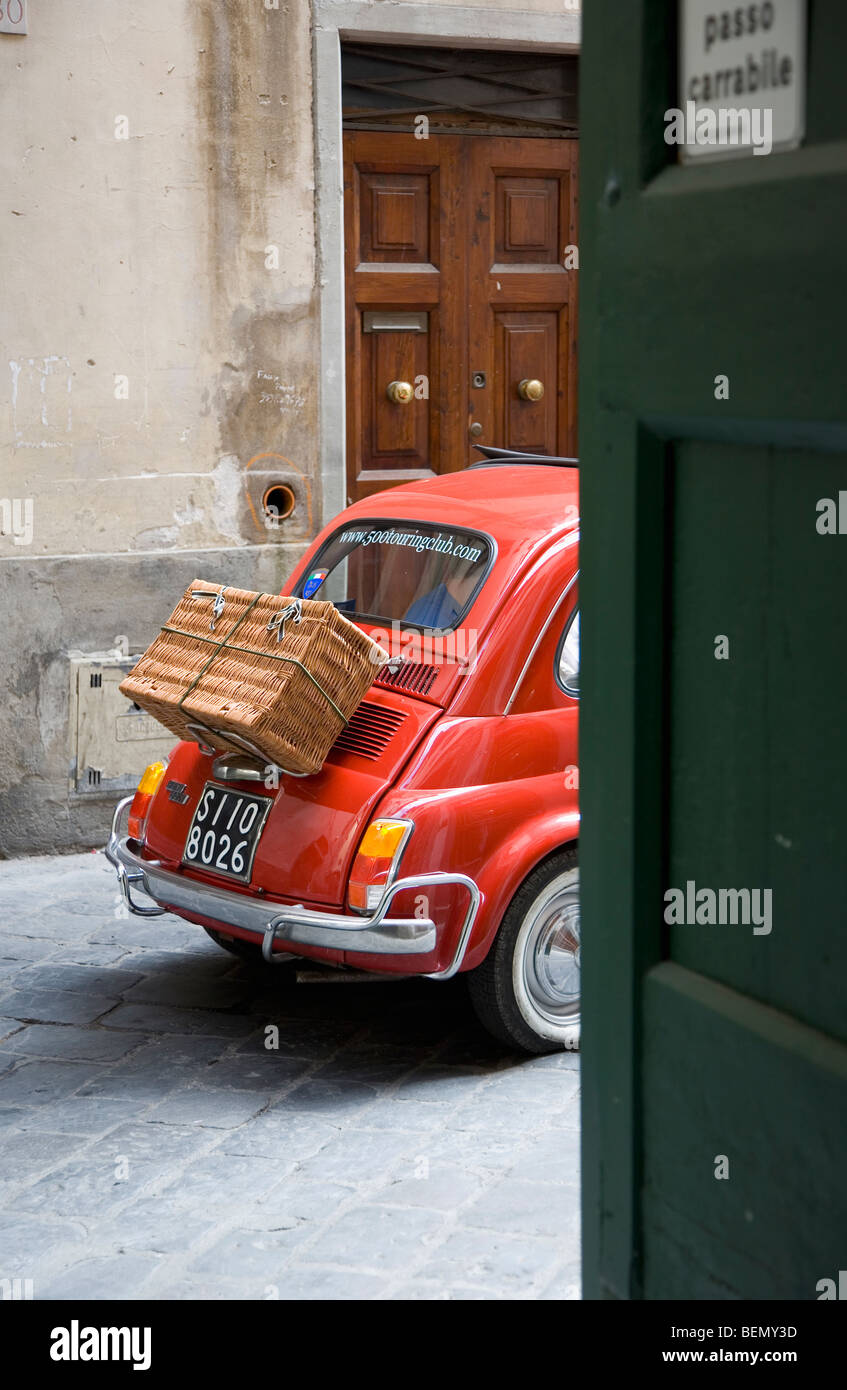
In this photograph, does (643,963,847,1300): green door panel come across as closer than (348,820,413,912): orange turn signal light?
Yes

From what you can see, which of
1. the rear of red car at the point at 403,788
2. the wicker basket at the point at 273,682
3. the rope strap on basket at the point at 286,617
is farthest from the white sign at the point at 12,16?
the rope strap on basket at the point at 286,617

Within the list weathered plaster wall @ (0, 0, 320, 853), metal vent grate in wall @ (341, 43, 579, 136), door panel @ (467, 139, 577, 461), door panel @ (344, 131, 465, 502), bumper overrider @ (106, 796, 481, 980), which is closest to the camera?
bumper overrider @ (106, 796, 481, 980)

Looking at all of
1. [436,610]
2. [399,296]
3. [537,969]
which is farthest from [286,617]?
[399,296]

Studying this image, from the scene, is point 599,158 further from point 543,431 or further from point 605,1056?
point 543,431

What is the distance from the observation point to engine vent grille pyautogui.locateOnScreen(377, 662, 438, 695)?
520cm

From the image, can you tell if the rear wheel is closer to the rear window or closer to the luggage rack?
the rear window

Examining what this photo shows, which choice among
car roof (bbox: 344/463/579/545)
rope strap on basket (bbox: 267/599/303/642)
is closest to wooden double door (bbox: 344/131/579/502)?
car roof (bbox: 344/463/579/545)

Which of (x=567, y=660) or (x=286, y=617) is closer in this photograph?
(x=286, y=617)

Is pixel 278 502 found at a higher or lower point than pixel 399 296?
lower

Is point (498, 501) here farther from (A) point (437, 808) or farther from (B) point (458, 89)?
(B) point (458, 89)

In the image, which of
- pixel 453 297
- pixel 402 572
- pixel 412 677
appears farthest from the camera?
pixel 453 297

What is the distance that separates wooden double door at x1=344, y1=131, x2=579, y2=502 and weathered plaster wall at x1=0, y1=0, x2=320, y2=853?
57 centimetres

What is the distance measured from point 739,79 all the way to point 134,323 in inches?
252

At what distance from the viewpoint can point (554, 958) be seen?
5.17 meters
